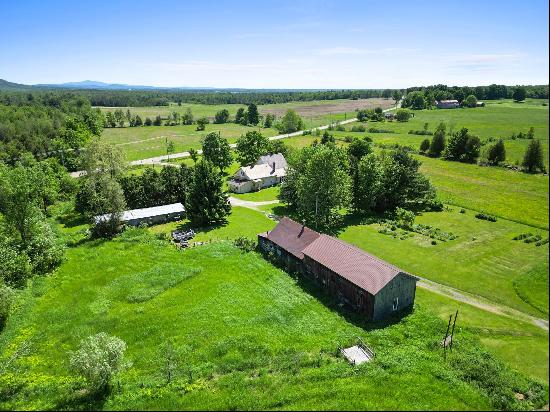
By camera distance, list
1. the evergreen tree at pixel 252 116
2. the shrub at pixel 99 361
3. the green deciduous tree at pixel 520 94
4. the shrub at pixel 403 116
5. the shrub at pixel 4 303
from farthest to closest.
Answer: the evergreen tree at pixel 252 116, the shrub at pixel 403 116, the green deciduous tree at pixel 520 94, the shrub at pixel 4 303, the shrub at pixel 99 361

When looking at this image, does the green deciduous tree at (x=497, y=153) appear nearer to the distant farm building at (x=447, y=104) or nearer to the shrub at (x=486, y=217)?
the shrub at (x=486, y=217)

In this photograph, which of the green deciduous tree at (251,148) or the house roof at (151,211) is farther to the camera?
the green deciduous tree at (251,148)

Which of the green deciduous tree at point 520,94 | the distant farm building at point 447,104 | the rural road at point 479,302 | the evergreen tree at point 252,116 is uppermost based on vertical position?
the green deciduous tree at point 520,94

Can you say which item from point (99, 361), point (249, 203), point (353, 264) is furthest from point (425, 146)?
point (99, 361)

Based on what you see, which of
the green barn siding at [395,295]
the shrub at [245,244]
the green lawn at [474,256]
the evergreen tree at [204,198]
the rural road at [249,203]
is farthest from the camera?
the rural road at [249,203]

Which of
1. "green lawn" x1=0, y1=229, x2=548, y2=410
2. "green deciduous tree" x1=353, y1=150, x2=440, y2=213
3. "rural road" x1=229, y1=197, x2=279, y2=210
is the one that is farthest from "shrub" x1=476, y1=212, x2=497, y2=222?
"rural road" x1=229, y1=197, x2=279, y2=210

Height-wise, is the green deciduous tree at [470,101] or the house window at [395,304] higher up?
the green deciduous tree at [470,101]

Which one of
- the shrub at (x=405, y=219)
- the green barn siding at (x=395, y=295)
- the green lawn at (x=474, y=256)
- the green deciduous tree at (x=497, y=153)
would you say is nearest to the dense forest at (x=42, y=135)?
the shrub at (x=405, y=219)
